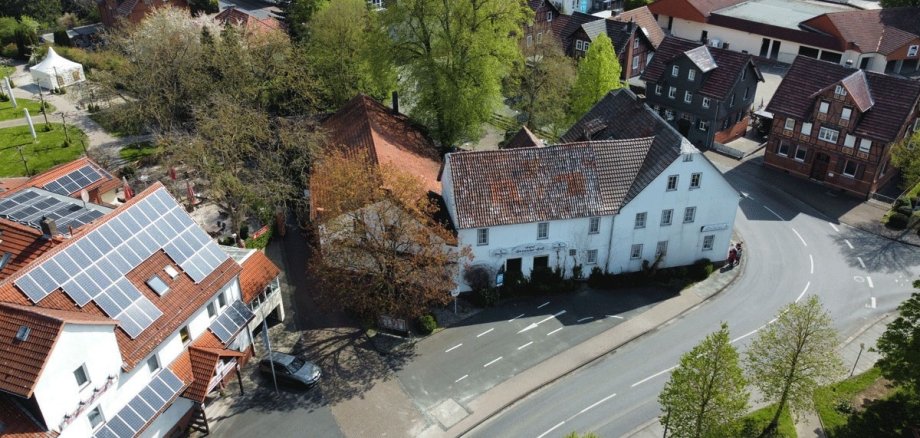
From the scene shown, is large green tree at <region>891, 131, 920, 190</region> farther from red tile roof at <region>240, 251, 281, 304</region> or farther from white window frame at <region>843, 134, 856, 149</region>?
red tile roof at <region>240, 251, 281, 304</region>

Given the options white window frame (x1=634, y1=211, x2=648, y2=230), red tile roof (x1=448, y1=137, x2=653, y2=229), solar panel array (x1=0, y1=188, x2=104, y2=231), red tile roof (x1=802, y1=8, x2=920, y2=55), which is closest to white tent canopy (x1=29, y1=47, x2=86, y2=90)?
solar panel array (x1=0, y1=188, x2=104, y2=231)

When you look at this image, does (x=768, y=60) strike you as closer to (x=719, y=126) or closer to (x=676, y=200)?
(x=719, y=126)

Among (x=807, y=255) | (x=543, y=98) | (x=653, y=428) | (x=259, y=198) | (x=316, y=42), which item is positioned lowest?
(x=653, y=428)

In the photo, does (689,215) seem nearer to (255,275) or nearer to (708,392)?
(708,392)

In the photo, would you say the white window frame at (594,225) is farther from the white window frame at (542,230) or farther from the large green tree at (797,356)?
the large green tree at (797,356)

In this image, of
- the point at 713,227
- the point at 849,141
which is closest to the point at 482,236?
the point at 713,227

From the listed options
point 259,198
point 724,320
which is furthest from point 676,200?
point 259,198

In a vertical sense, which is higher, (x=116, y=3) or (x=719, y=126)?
(x=116, y=3)

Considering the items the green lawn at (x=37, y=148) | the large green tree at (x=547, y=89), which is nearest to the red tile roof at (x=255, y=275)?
the large green tree at (x=547, y=89)

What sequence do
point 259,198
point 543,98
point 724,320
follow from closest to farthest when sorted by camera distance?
point 724,320 < point 259,198 < point 543,98
